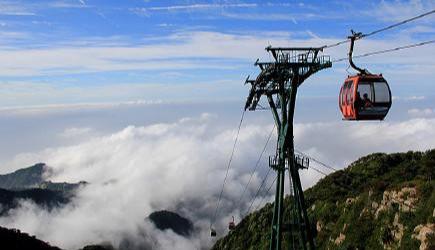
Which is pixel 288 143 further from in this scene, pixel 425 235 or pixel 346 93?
pixel 425 235

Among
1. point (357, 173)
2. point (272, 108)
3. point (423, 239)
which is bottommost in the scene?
point (423, 239)

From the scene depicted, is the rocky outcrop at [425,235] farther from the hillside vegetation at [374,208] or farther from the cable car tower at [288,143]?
the cable car tower at [288,143]

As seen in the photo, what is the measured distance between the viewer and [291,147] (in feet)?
107

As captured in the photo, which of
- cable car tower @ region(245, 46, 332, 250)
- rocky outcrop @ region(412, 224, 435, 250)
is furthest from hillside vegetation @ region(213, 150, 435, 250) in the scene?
cable car tower @ region(245, 46, 332, 250)

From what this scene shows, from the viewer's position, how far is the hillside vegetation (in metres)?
52.4

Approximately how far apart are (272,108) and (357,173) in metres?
62.2

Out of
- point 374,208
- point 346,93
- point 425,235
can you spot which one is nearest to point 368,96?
point 346,93

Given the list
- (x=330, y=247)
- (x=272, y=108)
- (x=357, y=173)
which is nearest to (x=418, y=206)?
(x=330, y=247)

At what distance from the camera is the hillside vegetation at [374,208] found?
52375 mm

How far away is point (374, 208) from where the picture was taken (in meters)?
62.5

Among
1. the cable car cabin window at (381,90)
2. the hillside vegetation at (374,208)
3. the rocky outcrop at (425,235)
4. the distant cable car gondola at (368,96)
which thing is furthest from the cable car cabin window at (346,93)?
the rocky outcrop at (425,235)

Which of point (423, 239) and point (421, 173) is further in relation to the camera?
point (421, 173)

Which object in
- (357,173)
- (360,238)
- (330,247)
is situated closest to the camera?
(360,238)

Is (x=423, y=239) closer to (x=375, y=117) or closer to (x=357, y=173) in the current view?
(x=375, y=117)
